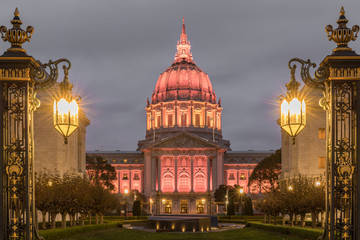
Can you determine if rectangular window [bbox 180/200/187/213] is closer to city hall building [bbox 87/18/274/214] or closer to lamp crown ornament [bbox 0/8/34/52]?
city hall building [bbox 87/18/274/214]

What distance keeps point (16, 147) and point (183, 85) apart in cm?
16562

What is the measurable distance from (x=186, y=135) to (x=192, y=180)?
38.6 feet

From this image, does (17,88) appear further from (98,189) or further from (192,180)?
(192,180)

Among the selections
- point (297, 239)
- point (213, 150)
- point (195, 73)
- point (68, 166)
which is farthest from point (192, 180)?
point (297, 239)

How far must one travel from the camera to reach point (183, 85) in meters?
183

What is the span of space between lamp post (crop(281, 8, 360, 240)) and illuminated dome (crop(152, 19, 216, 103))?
162m

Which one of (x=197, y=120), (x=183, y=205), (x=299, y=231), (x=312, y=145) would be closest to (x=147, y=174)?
(x=183, y=205)

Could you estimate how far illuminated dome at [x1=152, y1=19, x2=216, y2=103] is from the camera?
18225cm

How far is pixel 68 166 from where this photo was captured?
74688 mm

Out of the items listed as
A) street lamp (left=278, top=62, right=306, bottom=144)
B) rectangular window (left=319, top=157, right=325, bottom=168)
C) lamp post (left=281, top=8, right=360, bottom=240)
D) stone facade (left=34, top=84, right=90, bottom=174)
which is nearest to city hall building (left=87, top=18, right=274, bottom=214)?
rectangular window (left=319, top=157, right=325, bottom=168)

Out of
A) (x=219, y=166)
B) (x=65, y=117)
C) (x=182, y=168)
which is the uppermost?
(x=65, y=117)

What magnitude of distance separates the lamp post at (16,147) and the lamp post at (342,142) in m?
8.71

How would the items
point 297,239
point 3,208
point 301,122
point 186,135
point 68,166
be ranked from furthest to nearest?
point 186,135
point 68,166
point 297,239
point 301,122
point 3,208

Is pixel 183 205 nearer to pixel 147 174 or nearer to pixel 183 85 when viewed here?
pixel 147 174
